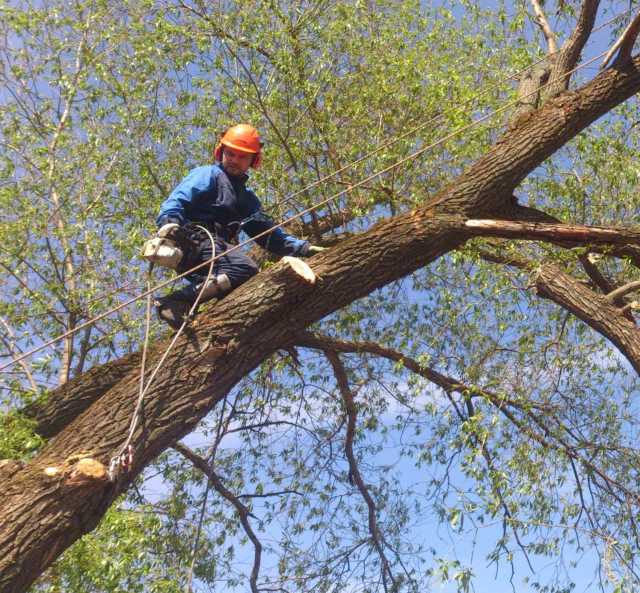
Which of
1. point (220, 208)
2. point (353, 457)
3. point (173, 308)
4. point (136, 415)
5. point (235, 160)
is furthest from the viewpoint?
point (353, 457)

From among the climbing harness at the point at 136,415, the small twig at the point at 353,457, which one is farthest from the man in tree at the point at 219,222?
the small twig at the point at 353,457

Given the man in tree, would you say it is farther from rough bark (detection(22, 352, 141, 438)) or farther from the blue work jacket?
rough bark (detection(22, 352, 141, 438))

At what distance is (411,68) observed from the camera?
7043 mm

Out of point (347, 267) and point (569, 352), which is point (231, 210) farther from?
point (569, 352)

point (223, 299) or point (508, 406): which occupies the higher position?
point (508, 406)

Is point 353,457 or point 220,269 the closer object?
point 220,269

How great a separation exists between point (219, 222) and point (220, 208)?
0.09 m

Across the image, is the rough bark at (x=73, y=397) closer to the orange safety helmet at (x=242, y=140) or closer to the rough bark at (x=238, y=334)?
the rough bark at (x=238, y=334)

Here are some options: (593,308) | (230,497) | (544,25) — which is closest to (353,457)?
(230,497)

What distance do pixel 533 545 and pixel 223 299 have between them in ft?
9.47

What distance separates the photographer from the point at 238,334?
→ 385cm

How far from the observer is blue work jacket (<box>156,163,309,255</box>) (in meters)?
4.24

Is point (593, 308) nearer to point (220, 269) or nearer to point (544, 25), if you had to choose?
point (220, 269)

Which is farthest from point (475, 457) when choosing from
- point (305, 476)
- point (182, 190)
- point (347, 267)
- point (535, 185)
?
point (535, 185)
